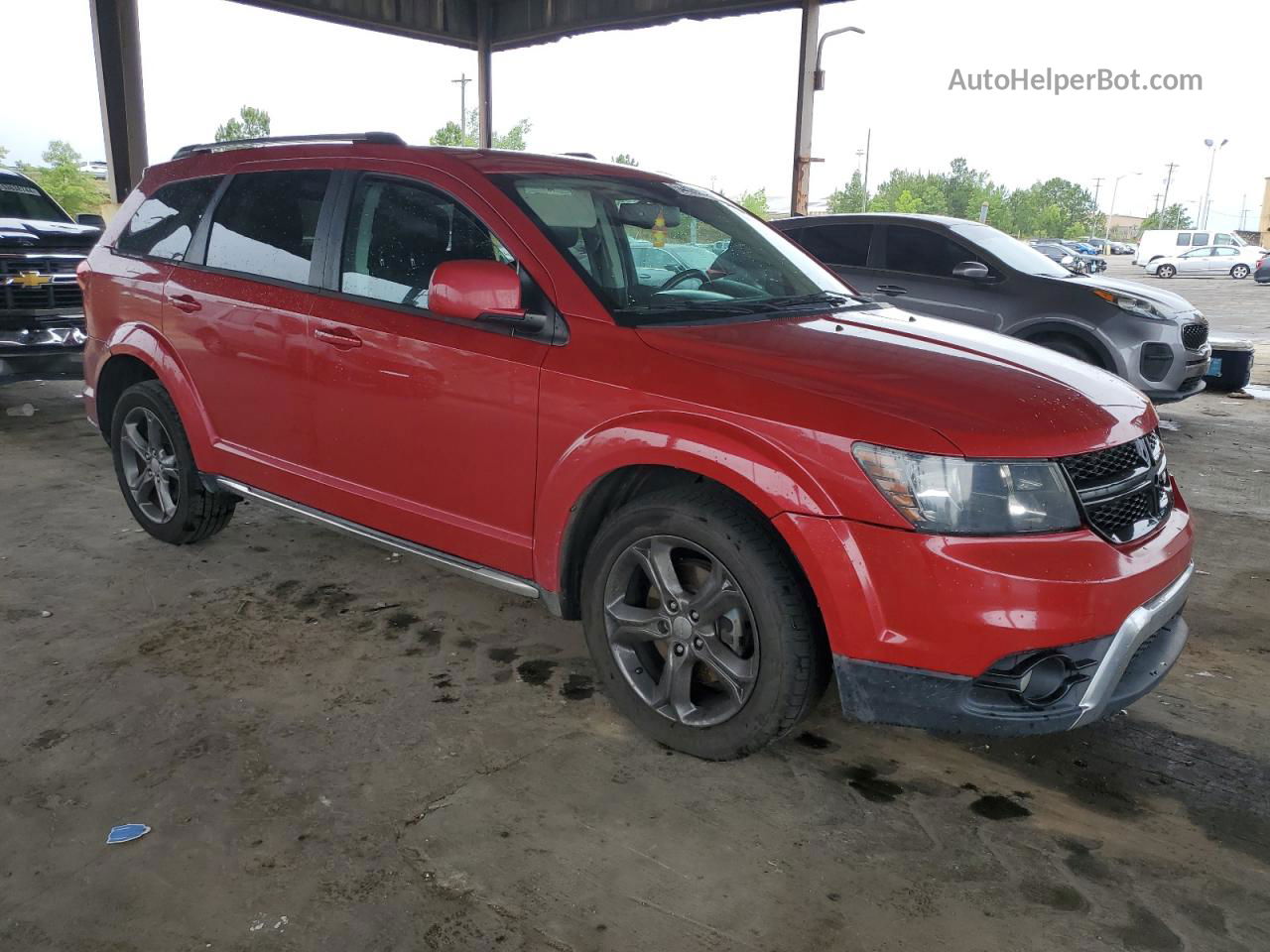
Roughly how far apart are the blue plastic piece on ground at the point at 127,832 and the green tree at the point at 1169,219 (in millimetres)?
109079

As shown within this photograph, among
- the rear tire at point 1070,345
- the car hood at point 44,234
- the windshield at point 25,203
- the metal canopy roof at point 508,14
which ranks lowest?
the rear tire at point 1070,345

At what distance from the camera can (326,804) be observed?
259 centimetres

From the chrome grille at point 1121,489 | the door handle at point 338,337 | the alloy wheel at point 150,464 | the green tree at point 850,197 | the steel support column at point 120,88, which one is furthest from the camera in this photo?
the green tree at point 850,197

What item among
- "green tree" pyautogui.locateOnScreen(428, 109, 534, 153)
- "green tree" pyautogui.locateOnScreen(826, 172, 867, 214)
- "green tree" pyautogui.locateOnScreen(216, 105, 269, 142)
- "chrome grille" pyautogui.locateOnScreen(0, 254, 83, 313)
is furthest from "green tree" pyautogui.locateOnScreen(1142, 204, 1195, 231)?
"chrome grille" pyautogui.locateOnScreen(0, 254, 83, 313)

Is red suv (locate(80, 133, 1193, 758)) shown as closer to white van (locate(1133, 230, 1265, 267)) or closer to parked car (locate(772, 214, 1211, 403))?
parked car (locate(772, 214, 1211, 403))

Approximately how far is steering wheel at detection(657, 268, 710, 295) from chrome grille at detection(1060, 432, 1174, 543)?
1.37 meters

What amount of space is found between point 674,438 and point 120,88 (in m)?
11.3

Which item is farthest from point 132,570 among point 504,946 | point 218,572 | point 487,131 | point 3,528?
point 487,131

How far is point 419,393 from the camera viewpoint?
319 centimetres

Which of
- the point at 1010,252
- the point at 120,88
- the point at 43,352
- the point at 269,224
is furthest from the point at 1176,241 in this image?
the point at 269,224

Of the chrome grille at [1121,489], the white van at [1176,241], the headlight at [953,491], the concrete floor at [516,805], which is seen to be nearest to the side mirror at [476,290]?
the headlight at [953,491]

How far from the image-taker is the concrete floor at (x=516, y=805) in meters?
2.18

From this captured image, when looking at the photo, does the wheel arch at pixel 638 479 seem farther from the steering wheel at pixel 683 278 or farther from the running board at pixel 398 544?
the steering wheel at pixel 683 278

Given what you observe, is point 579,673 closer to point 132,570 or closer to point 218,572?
point 218,572
